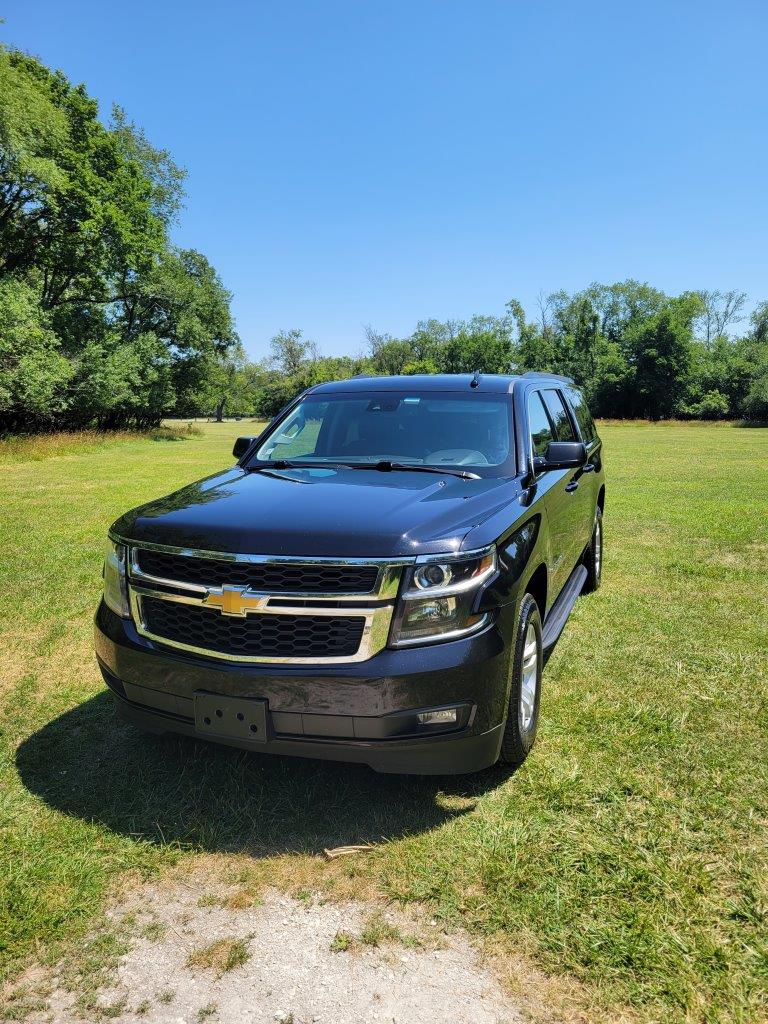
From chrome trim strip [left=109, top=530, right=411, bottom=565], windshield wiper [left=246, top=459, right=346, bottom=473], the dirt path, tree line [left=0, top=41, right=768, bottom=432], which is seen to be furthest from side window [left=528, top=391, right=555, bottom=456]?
tree line [left=0, top=41, right=768, bottom=432]

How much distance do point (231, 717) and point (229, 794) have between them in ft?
2.25

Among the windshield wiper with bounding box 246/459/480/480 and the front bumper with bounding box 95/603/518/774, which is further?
the windshield wiper with bounding box 246/459/480/480

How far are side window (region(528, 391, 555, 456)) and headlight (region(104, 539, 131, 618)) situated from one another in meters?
2.36

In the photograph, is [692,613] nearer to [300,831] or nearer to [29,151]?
[300,831]

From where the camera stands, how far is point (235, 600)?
8.64 feet

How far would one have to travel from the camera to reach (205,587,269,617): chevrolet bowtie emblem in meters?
2.60

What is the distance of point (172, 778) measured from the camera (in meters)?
3.27

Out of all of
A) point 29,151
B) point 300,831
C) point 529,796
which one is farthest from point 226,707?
point 29,151

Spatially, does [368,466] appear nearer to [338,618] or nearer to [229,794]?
[338,618]

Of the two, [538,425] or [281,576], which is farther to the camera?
[538,425]

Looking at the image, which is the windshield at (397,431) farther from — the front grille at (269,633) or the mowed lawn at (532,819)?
the mowed lawn at (532,819)

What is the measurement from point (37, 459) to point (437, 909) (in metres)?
23.5

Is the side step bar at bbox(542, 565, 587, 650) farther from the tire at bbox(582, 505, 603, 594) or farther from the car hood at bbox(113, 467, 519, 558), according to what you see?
the car hood at bbox(113, 467, 519, 558)

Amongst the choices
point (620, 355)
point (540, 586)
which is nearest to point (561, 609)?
point (540, 586)
